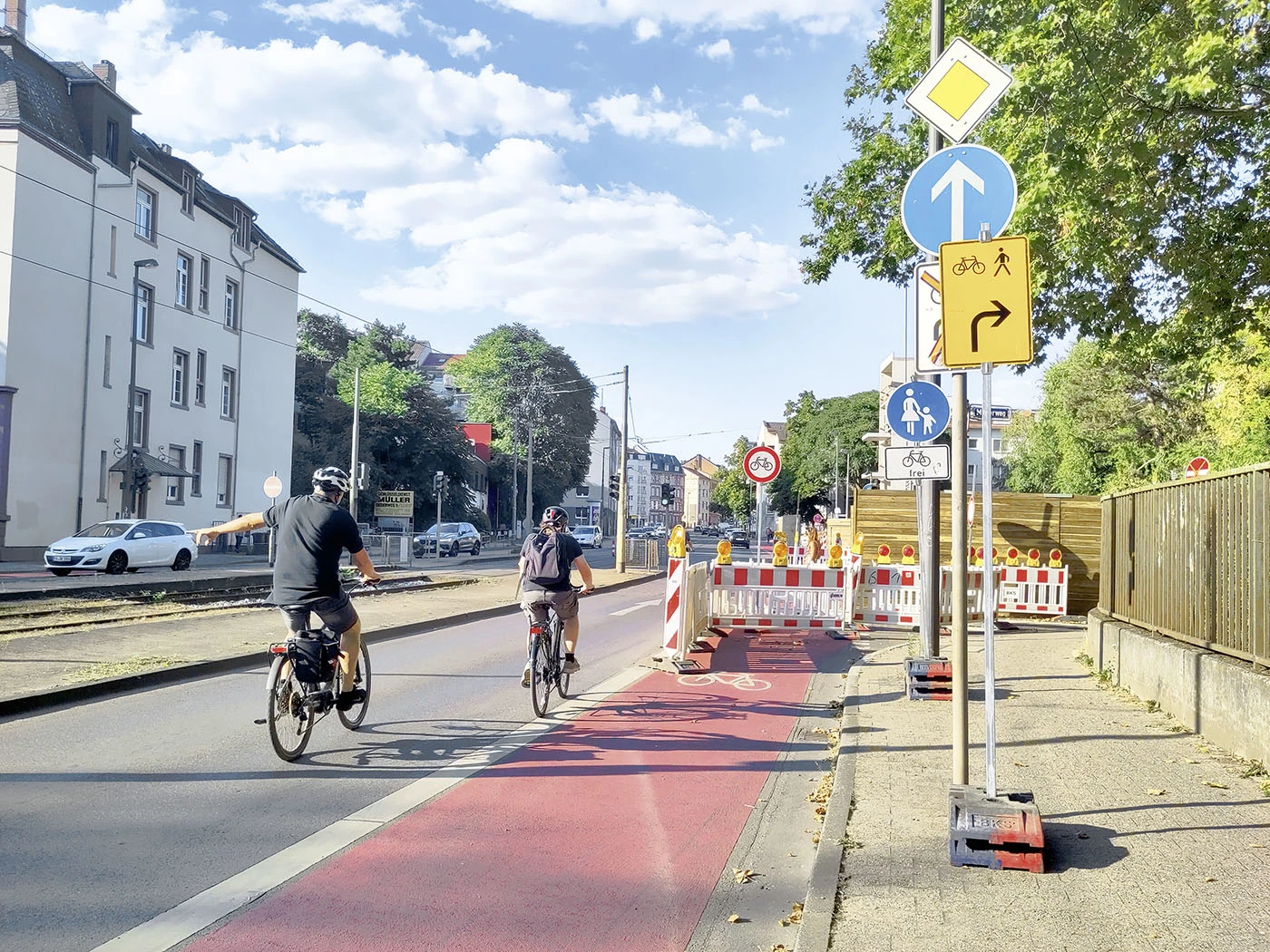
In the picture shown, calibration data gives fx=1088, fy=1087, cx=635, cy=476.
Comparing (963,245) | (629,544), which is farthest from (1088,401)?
(963,245)

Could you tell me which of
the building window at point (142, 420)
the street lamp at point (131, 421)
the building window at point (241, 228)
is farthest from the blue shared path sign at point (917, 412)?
the building window at point (241, 228)

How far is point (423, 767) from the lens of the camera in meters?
6.93

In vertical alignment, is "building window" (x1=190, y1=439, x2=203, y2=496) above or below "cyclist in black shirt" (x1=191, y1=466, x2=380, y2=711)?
above

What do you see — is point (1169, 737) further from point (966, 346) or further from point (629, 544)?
point (629, 544)

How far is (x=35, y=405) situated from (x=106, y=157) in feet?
28.6

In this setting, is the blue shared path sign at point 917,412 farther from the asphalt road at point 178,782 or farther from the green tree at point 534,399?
the green tree at point 534,399

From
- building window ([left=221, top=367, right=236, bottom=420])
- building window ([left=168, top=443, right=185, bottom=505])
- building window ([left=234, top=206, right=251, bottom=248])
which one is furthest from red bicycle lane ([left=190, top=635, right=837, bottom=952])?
building window ([left=234, top=206, right=251, bottom=248])

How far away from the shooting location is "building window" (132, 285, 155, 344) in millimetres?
36844

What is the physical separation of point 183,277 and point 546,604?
35557 millimetres

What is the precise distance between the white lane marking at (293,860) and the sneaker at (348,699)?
3.18 ft

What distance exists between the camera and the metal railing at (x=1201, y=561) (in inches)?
284

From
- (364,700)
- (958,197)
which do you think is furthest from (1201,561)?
(364,700)

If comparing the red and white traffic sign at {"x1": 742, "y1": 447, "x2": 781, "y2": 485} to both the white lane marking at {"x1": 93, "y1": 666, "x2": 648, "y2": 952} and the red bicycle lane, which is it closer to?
the red bicycle lane

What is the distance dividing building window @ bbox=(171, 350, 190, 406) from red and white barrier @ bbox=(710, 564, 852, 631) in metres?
30.6
